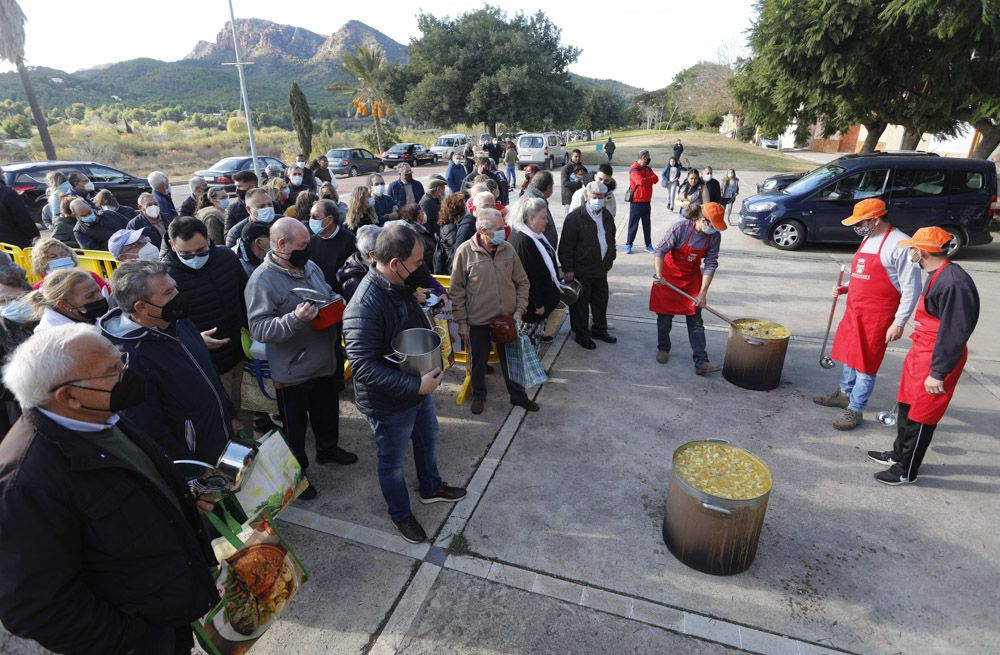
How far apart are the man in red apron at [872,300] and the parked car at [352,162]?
25.4 meters

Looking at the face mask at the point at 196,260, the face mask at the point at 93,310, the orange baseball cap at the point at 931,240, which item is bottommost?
the face mask at the point at 93,310

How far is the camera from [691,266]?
18.2ft

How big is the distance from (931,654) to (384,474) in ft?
10.3

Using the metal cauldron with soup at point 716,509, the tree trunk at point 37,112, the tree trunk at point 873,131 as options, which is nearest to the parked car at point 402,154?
the tree trunk at point 37,112

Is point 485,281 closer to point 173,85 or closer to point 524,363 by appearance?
point 524,363

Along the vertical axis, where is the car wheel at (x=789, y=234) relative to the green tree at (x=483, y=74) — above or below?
below

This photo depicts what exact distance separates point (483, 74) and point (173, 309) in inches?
1291

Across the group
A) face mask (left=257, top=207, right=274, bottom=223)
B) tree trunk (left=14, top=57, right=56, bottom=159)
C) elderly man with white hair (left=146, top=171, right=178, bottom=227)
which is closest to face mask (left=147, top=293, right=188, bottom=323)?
face mask (left=257, top=207, right=274, bottom=223)

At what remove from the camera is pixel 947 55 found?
43.9 feet

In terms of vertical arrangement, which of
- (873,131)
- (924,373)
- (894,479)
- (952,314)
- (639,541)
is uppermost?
(873,131)

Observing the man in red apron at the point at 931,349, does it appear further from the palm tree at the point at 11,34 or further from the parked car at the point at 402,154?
the palm tree at the point at 11,34

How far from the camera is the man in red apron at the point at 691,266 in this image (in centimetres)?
537

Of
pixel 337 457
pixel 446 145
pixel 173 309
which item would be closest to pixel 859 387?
pixel 337 457

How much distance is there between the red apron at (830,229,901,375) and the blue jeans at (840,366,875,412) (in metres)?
0.07
